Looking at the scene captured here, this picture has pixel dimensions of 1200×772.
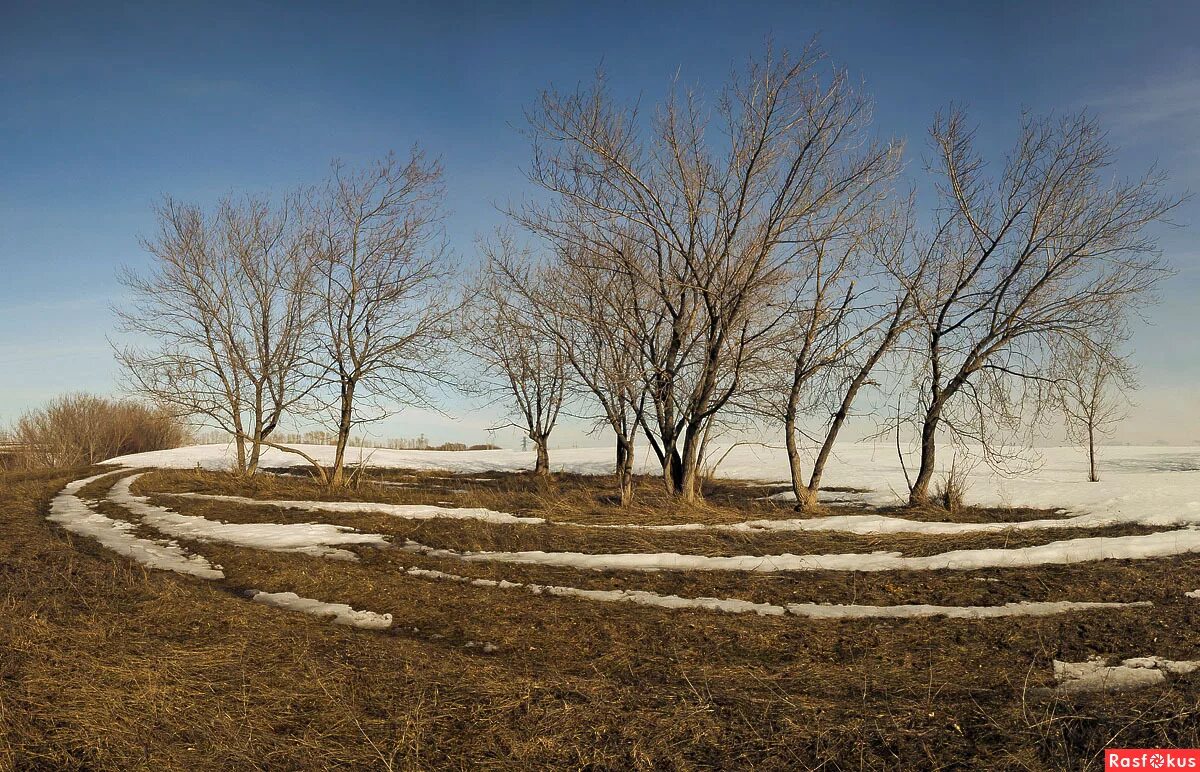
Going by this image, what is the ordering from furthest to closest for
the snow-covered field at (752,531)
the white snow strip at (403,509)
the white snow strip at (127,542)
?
the white snow strip at (403,509), the white snow strip at (127,542), the snow-covered field at (752,531)

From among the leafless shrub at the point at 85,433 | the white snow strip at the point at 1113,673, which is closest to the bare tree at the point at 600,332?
the white snow strip at the point at 1113,673

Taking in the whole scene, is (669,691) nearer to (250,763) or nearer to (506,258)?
(250,763)

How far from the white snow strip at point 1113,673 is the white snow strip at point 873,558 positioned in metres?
3.38

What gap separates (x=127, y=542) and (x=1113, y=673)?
475 inches

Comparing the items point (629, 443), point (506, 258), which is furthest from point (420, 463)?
point (629, 443)

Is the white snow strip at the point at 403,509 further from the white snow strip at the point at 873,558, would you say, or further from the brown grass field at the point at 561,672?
the brown grass field at the point at 561,672

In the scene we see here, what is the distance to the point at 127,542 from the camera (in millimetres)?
10820

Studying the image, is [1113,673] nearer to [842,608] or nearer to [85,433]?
[842,608]

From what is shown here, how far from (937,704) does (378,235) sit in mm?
17506

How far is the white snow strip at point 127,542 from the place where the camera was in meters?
9.08

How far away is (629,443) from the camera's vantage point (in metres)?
14.7

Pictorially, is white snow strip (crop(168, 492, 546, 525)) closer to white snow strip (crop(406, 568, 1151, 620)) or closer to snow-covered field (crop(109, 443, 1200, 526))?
snow-covered field (crop(109, 443, 1200, 526))

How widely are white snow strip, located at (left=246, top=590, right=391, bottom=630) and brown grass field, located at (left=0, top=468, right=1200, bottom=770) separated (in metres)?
0.18

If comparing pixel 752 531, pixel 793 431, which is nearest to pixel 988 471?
pixel 793 431
